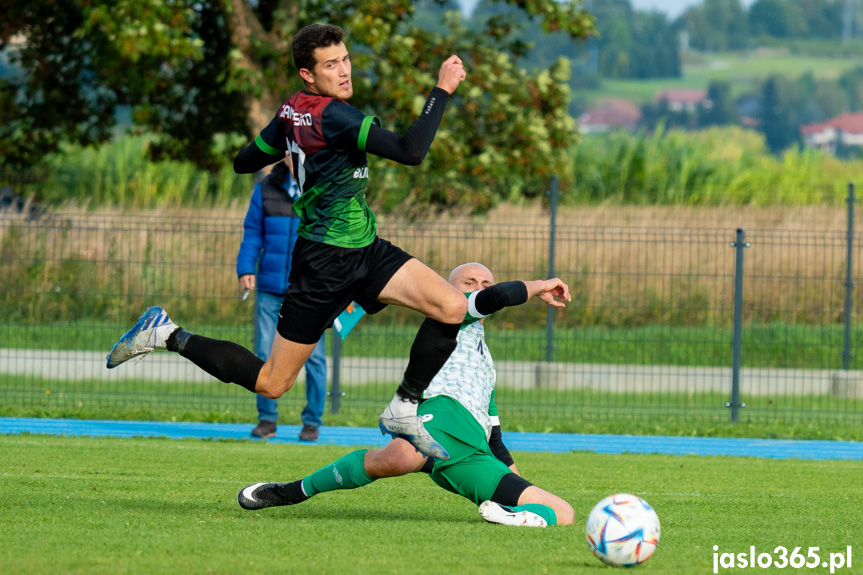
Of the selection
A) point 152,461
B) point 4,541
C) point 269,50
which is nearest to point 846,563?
point 4,541

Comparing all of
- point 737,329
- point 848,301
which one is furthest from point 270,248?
point 848,301

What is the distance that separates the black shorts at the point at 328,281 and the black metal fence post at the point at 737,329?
673 cm

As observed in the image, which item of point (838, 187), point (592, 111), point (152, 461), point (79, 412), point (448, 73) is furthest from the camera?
point (592, 111)

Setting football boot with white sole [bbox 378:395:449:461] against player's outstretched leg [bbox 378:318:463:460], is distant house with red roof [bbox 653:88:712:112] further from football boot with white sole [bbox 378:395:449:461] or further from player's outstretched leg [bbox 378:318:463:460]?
football boot with white sole [bbox 378:395:449:461]

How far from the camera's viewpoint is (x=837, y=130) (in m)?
111

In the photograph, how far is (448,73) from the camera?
5695 millimetres

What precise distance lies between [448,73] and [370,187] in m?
13.1

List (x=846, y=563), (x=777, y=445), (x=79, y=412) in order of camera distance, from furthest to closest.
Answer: (x=79, y=412) < (x=777, y=445) < (x=846, y=563)

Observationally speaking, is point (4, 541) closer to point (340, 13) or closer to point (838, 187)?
point (340, 13)

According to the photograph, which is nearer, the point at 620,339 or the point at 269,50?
the point at 620,339

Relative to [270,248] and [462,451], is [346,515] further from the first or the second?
[270,248]

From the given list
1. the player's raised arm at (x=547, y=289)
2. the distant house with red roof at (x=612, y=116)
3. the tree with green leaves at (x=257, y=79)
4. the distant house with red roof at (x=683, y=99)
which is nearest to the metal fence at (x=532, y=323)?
the tree with green leaves at (x=257, y=79)

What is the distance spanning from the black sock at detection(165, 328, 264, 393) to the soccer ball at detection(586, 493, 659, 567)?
6.56 feet

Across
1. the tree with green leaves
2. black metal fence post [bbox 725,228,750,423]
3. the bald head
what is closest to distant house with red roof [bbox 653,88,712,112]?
the tree with green leaves
